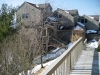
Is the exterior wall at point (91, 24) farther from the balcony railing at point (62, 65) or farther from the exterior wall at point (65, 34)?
the balcony railing at point (62, 65)

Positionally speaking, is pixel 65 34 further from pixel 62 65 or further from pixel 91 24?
pixel 62 65

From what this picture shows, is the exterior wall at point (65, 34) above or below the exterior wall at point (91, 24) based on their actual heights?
below

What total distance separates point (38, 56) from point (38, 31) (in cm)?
231

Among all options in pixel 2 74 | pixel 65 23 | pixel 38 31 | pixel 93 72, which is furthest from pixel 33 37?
pixel 65 23

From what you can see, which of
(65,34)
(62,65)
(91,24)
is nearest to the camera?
(62,65)

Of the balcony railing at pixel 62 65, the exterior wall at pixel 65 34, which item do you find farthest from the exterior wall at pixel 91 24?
the balcony railing at pixel 62 65

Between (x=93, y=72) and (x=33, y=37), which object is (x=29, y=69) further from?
(x=93, y=72)

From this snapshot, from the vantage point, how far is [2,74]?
9.53 m

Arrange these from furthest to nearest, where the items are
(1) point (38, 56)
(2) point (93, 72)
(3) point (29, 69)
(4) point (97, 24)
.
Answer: (4) point (97, 24), (1) point (38, 56), (3) point (29, 69), (2) point (93, 72)

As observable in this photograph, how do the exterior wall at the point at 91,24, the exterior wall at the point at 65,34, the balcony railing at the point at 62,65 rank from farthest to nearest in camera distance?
the exterior wall at the point at 91,24 < the exterior wall at the point at 65,34 < the balcony railing at the point at 62,65

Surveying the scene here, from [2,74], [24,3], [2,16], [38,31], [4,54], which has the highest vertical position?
[24,3]

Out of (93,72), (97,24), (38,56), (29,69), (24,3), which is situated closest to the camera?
(93,72)

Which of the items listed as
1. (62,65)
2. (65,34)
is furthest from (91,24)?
(62,65)

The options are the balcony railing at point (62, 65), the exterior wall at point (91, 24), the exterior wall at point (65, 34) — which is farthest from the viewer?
the exterior wall at point (91, 24)
